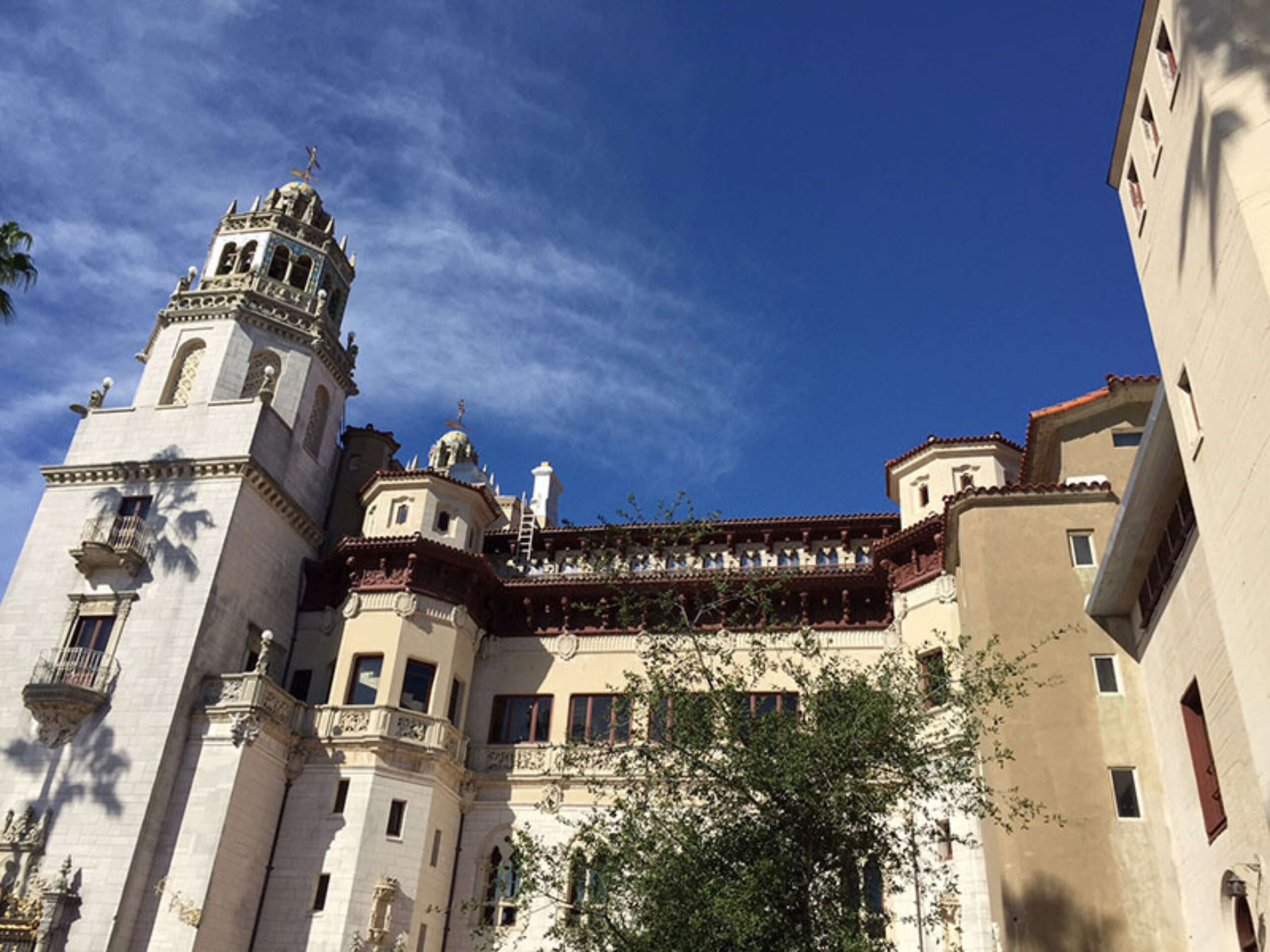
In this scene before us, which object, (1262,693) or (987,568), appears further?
(987,568)

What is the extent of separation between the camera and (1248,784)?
16.2 meters

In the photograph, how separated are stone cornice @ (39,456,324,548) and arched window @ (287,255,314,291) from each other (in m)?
8.71

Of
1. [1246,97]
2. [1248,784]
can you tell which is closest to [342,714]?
[1248,784]

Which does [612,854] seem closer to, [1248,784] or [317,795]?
[1248,784]

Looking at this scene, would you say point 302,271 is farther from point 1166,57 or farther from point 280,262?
point 1166,57

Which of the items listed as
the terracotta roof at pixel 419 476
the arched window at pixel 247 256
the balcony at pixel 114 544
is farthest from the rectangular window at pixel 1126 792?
the arched window at pixel 247 256

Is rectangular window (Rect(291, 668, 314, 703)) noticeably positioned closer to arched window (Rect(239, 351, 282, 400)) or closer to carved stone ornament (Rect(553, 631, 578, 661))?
carved stone ornament (Rect(553, 631, 578, 661))

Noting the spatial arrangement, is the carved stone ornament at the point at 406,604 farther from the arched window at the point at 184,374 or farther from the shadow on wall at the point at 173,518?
the arched window at the point at 184,374

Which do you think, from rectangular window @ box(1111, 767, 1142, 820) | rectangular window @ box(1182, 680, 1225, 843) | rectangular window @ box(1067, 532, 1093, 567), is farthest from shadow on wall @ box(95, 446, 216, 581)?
rectangular window @ box(1182, 680, 1225, 843)

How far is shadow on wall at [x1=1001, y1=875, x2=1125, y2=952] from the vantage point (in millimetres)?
Answer: 19391

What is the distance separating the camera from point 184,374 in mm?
34188

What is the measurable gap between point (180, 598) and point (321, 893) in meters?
8.45

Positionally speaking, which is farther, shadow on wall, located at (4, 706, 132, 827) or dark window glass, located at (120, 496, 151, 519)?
dark window glass, located at (120, 496, 151, 519)

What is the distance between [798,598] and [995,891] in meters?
11.2
